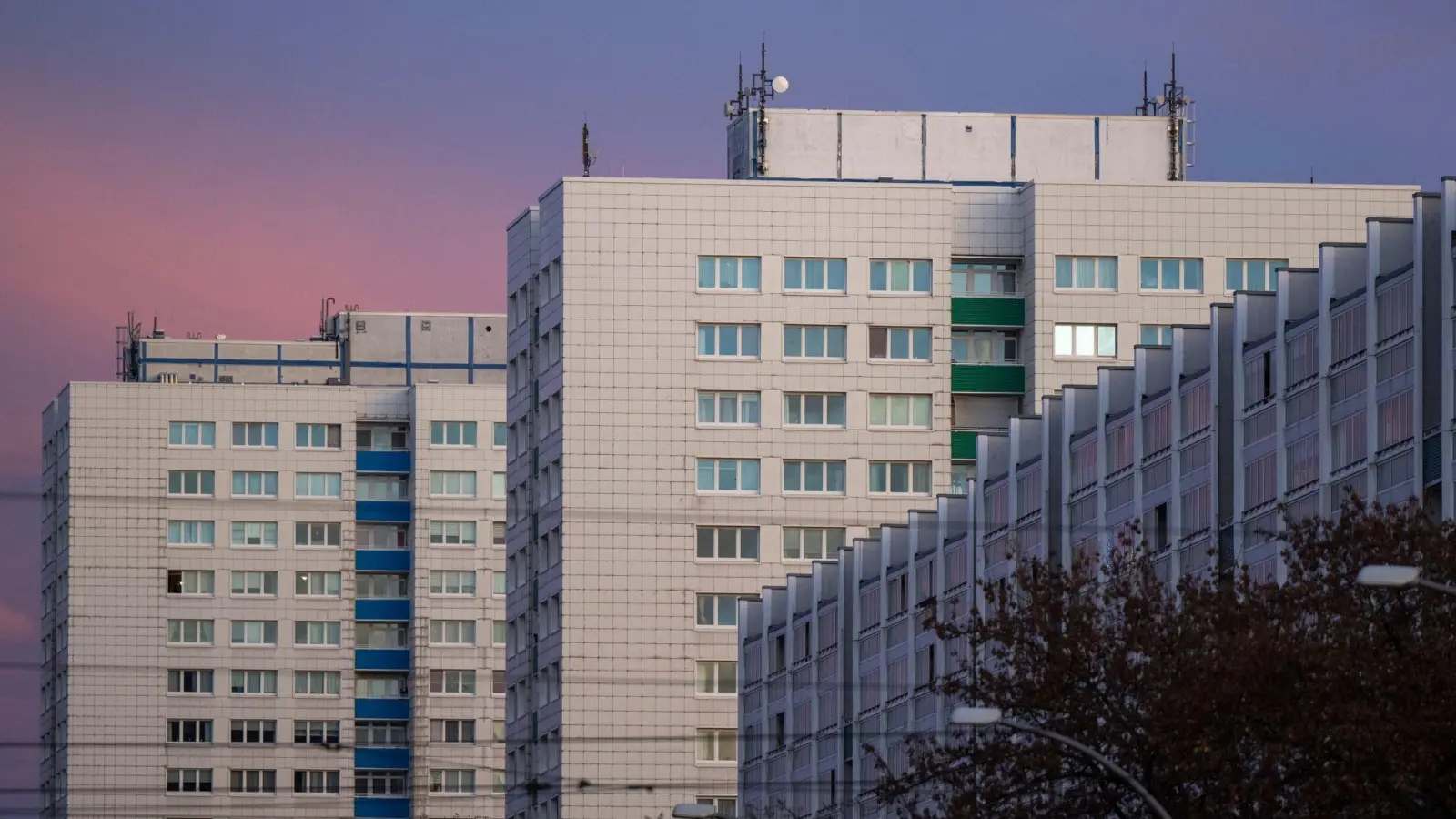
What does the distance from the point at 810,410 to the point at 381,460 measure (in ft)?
204

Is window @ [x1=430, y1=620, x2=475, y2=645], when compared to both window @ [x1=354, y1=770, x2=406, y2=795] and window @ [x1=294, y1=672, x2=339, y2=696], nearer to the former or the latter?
window @ [x1=294, y1=672, x2=339, y2=696]

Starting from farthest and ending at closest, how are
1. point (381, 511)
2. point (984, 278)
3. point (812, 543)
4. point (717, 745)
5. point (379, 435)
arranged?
point (379, 435) → point (381, 511) → point (984, 278) → point (812, 543) → point (717, 745)

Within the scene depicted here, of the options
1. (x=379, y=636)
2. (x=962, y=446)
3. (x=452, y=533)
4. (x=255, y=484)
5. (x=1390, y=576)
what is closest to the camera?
(x=1390, y=576)

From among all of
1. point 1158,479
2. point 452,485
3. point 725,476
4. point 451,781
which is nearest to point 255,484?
point 452,485

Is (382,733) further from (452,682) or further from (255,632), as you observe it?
(255,632)

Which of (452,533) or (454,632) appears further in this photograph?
(452,533)

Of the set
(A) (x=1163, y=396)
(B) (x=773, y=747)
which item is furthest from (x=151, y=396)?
(A) (x=1163, y=396)

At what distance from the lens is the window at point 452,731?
592 feet

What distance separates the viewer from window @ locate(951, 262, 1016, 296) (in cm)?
12938

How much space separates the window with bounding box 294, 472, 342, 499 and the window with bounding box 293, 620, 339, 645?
7024 mm

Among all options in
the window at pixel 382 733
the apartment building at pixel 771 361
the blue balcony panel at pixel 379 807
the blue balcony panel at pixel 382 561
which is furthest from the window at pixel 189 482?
the apartment building at pixel 771 361

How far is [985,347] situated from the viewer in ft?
424

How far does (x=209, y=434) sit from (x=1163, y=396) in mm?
108146

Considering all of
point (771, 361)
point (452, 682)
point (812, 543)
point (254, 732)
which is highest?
point (771, 361)
